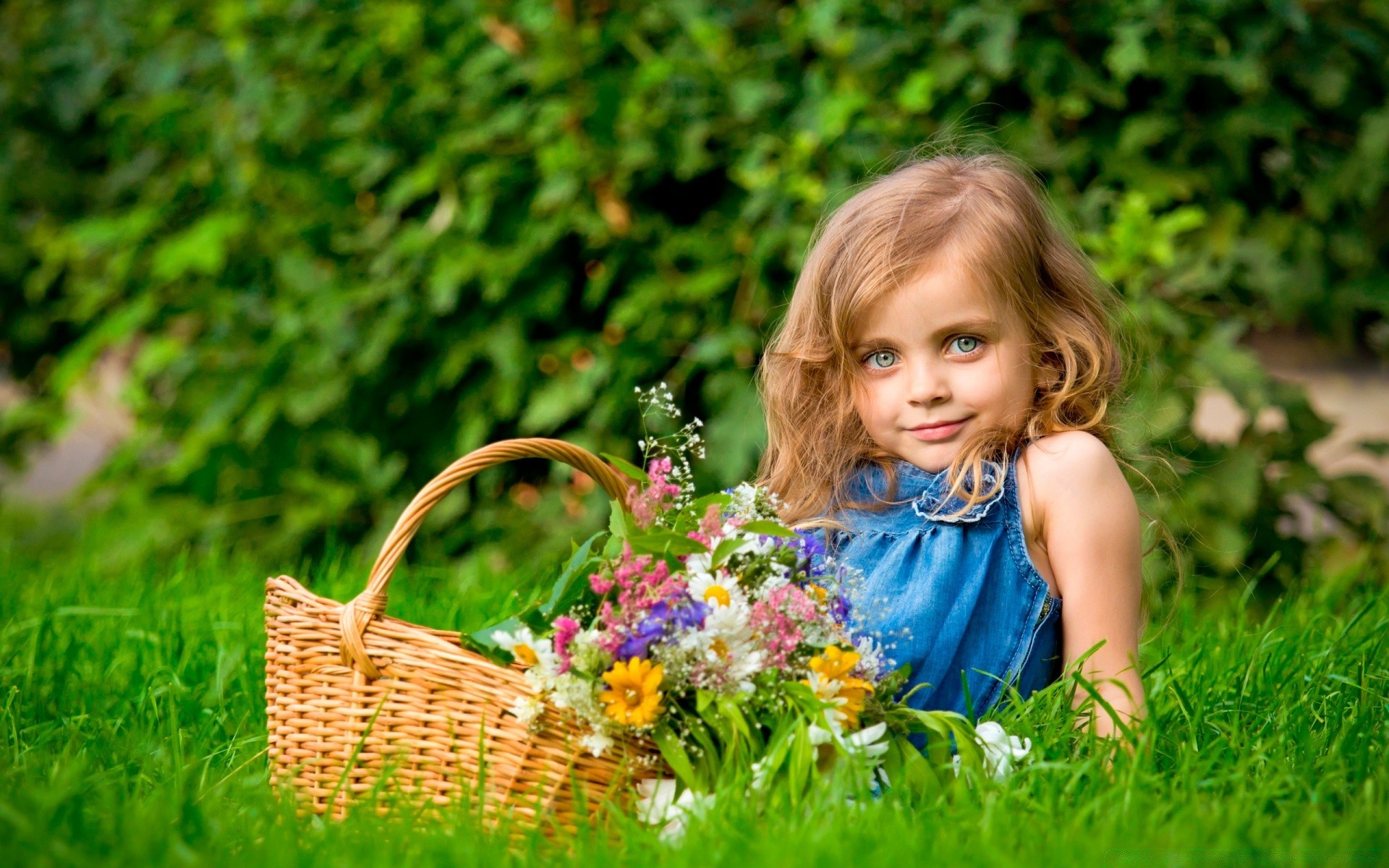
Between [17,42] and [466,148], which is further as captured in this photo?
[17,42]

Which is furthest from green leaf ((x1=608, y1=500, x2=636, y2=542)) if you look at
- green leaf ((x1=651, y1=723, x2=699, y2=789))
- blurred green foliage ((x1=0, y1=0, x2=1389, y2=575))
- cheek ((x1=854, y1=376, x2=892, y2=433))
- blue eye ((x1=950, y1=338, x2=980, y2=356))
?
blurred green foliage ((x1=0, y1=0, x2=1389, y2=575))

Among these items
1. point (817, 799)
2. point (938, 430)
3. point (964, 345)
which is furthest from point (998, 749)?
point (964, 345)

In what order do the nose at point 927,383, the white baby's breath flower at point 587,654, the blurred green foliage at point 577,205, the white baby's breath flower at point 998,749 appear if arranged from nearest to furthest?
the white baby's breath flower at point 587,654 < the white baby's breath flower at point 998,749 < the nose at point 927,383 < the blurred green foliage at point 577,205

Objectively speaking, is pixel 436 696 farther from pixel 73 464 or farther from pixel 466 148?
pixel 73 464

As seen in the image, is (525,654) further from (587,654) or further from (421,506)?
(421,506)

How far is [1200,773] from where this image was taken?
1.72m

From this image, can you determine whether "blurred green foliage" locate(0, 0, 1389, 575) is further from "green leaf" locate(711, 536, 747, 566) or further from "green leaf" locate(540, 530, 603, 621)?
"green leaf" locate(540, 530, 603, 621)

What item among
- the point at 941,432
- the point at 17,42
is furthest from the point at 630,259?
the point at 17,42

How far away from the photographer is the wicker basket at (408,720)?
5.40ft

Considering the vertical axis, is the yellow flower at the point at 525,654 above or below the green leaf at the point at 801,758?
above

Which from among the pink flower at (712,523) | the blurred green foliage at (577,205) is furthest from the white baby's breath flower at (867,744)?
the blurred green foliage at (577,205)

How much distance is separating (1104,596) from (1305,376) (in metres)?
4.69

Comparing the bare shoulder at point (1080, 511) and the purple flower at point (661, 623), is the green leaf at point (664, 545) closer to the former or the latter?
the purple flower at point (661, 623)

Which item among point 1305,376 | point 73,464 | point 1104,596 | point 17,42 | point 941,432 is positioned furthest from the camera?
point 73,464
